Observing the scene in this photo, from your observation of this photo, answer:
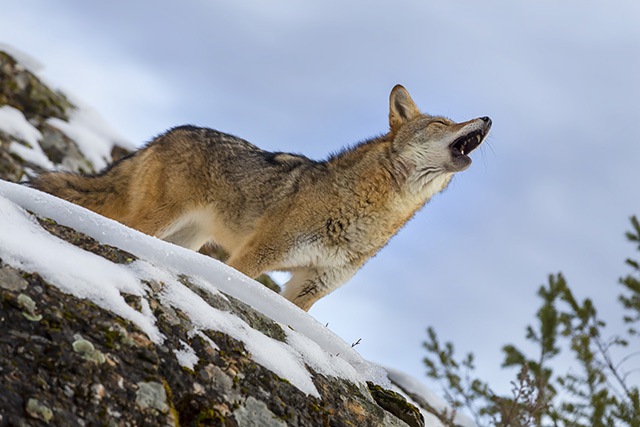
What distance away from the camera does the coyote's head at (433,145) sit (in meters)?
7.42

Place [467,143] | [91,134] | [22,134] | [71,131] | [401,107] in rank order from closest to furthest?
[467,143], [401,107], [22,134], [71,131], [91,134]

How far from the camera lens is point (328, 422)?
3469 millimetres

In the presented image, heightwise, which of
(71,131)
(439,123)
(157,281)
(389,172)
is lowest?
(157,281)

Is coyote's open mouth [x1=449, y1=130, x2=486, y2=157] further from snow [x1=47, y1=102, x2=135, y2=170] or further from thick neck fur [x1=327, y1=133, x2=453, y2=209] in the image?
snow [x1=47, y1=102, x2=135, y2=170]

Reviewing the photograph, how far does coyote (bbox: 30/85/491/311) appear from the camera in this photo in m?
6.91

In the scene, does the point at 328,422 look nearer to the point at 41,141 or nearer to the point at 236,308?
the point at 236,308

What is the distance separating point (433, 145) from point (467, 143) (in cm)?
41

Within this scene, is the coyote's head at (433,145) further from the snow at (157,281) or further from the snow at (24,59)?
the snow at (24,59)

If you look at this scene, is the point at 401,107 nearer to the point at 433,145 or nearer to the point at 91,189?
the point at 433,145

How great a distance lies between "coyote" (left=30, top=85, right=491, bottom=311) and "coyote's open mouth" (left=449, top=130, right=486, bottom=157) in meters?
0.01

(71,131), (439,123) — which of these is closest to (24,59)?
(71,131)

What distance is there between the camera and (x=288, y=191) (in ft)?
23.8

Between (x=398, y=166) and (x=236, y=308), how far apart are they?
392 cm

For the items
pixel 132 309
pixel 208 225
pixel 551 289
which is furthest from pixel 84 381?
pixel 551 289
